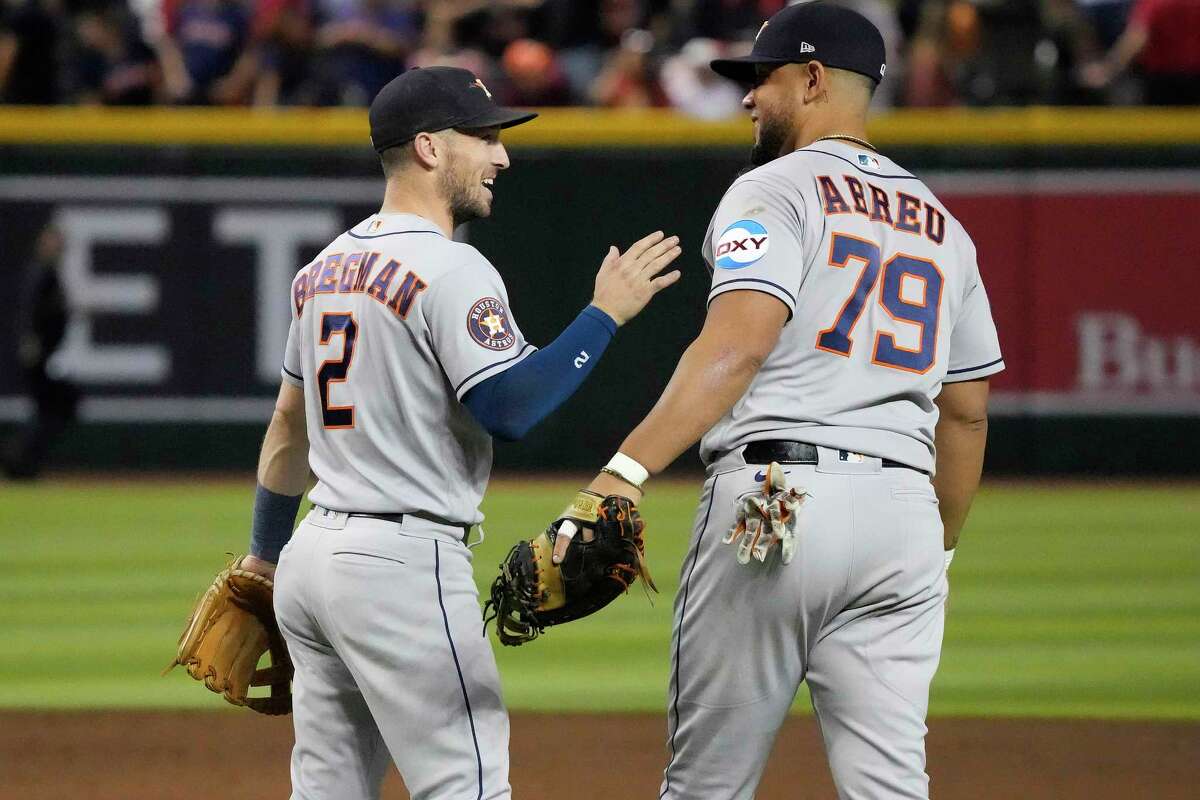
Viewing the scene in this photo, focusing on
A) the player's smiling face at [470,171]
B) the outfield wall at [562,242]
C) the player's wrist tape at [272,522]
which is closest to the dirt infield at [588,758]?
the player's wrist tape at [272,522]

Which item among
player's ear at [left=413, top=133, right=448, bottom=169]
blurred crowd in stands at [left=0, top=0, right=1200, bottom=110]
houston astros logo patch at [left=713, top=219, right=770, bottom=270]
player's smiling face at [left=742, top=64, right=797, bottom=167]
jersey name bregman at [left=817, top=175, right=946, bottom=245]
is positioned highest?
blurred crowd in stands at [left=0, top=0, right=1200, bottom=110]

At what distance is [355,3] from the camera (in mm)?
14594

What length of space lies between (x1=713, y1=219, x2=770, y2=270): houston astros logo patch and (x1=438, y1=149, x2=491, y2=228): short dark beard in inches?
21.2

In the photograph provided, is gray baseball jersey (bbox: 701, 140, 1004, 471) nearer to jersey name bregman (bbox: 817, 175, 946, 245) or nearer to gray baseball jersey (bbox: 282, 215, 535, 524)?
jersey name bregman (bbox: 817, 175, 946, 245)

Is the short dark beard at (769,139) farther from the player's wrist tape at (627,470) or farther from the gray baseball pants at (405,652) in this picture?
the gray baseball pants at (405,652)

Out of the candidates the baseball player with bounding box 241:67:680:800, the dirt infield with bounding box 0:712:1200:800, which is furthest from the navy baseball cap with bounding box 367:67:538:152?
the dirt infield with bounding box 0:712:1200:800

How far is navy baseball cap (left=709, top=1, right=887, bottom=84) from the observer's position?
3.58 metres

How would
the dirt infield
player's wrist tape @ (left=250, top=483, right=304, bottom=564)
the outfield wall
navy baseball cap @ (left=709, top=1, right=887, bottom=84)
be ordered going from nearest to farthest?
navy baseball cap @ (left=709, top=1, right=887, bottom=84)
player's wrist tape @ (left=250, top=483, right=304, bottom=564)
the dirt infield
the outfield wall

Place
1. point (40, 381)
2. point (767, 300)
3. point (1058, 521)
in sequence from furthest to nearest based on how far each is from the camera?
point (40, 381), point (1058, 521), point (767, 300)

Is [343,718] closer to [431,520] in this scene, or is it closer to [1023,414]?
[431,520]

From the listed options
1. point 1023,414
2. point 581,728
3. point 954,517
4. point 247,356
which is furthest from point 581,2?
point 954,517

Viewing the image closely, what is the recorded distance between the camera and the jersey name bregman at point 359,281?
3371 mm

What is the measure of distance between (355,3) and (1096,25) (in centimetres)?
632

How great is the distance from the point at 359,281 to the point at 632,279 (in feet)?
1.86
